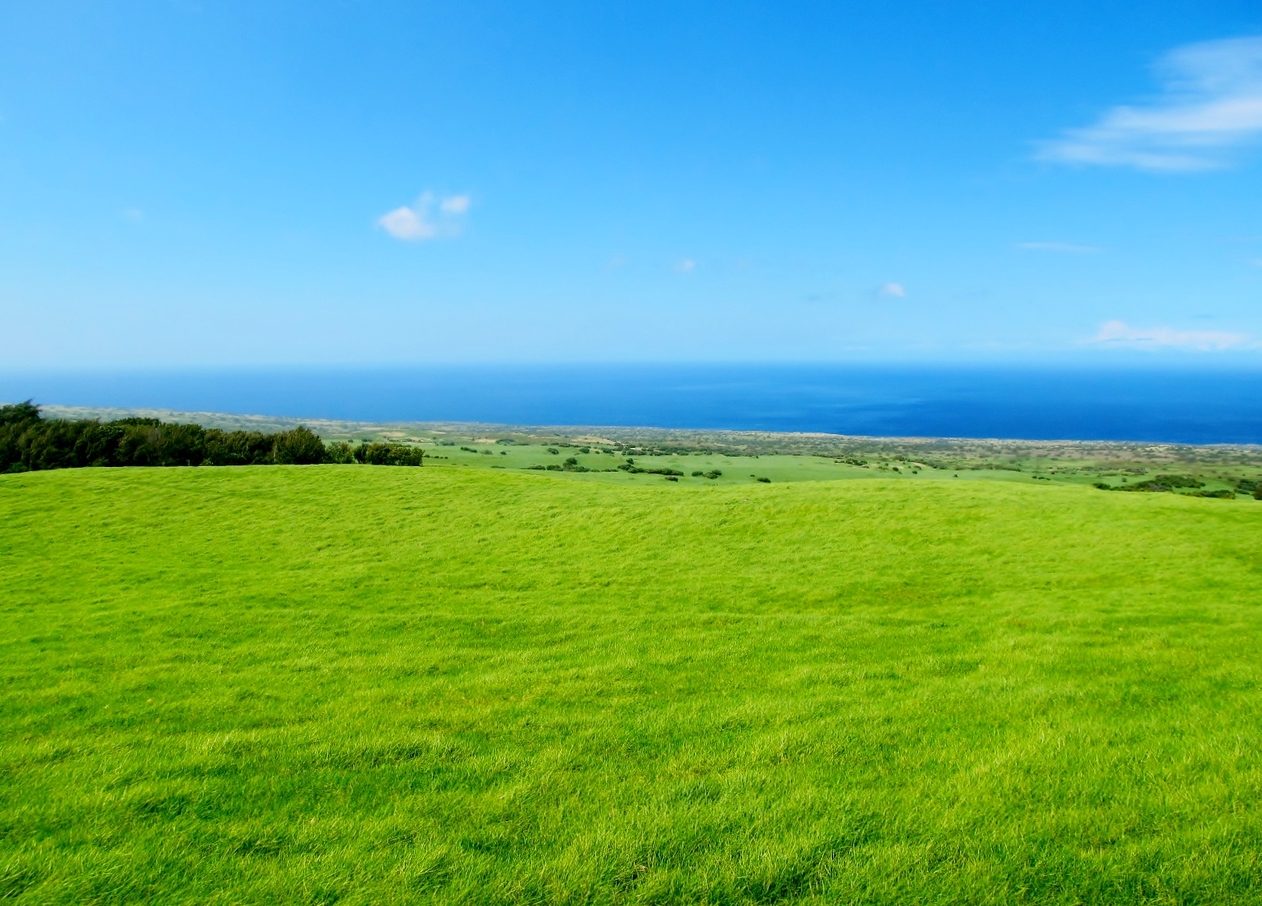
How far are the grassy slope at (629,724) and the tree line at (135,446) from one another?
54.9ft

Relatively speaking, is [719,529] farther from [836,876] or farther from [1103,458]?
[1103,458]

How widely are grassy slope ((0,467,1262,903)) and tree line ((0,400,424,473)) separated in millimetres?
16732

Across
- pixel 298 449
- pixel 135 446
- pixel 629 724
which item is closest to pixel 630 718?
pixel 629 724

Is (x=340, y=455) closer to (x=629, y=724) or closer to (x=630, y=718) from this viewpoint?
(x=630, y=718)

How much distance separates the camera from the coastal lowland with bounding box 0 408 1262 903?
5.35 m

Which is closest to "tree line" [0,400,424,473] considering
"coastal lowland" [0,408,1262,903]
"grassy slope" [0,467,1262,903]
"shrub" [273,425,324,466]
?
"shrub" [273,425,324,466]

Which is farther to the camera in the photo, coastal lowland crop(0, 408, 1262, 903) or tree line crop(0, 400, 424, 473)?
tree line crop(0, 400, 424, 473)

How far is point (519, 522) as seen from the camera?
23.0 m

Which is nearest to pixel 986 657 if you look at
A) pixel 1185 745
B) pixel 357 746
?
pixel 1185 745

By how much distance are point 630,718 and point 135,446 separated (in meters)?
36.3

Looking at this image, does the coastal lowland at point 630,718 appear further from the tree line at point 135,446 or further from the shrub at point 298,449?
the shrub at point 298,449

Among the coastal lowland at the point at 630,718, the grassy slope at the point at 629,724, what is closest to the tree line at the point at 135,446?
the coastal lowland at the point at 630,718

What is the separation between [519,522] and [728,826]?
17789 mm

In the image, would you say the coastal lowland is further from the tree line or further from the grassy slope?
the tree line
